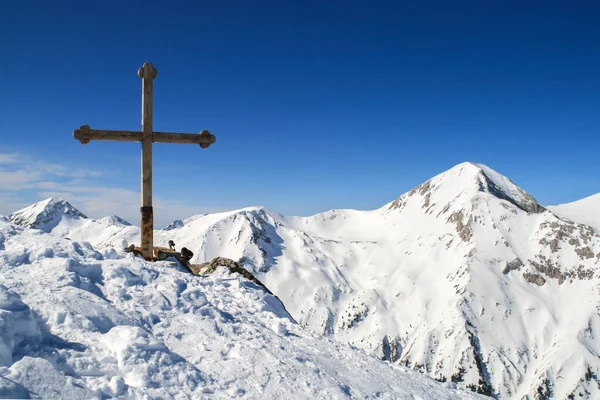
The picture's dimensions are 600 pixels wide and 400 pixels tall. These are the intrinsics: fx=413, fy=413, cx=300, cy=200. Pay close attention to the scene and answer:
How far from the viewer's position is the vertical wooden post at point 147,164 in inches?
617

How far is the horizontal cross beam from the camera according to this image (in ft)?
49.1

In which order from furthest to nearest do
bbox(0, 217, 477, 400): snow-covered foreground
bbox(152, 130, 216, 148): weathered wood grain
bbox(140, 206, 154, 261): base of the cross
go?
1. bbox(152, 130, 216, 148): weathered wood grain
2. bbox(140, 206, 154, 261): base of the cross
3. bbox(0, 217, 477, 400): snow-covered foreground

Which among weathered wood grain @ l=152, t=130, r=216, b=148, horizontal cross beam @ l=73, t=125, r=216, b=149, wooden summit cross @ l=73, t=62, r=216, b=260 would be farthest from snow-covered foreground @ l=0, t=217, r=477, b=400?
weathered wood grain @ l=152, t=130, r=216, b=148

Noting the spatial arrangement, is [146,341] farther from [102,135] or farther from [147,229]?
[102,135]

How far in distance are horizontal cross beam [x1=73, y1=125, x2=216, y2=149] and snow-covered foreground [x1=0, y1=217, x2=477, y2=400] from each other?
385cm

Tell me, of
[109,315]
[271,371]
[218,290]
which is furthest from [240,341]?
[218,290]

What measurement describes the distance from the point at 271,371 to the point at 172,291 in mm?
3904

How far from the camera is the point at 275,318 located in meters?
12.5

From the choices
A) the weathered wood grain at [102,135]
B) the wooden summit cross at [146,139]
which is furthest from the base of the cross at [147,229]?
the weathered wood grain at [102,135]

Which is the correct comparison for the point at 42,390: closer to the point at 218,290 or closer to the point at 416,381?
the point at 218,290

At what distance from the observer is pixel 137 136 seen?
1592 centimetres

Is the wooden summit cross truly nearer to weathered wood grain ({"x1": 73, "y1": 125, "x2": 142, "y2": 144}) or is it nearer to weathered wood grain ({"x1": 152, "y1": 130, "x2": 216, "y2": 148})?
weathered wood grain ({"x1": 73, "y1": 125, "x2": 142, "y2": 144})

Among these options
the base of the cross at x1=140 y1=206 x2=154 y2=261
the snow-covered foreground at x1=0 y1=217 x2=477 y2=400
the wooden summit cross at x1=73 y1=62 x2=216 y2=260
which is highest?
the wooden summit cross at x1=73 y1=62 x2=216 y2=260

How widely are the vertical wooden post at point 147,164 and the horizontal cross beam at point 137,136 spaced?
0.36 metres
